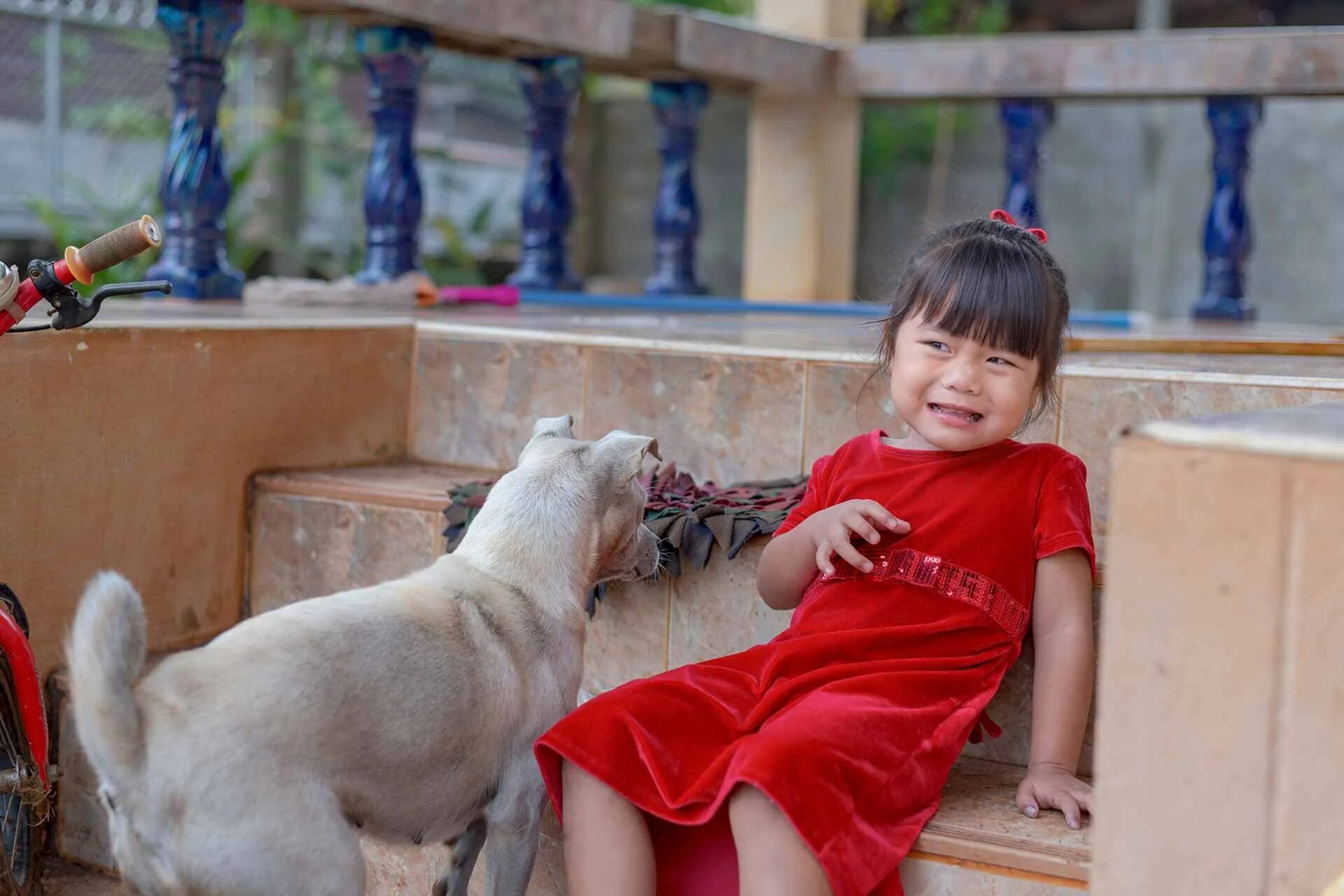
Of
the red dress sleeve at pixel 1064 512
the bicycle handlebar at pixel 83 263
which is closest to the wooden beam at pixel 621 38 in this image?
the bicycle handlebar at pixel 83 263

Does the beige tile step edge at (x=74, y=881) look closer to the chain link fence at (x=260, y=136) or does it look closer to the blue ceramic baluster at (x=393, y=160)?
the blue ceramic baluster at (x=393, y=160)

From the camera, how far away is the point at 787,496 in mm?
3111

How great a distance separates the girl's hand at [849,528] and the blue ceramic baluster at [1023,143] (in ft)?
14.2

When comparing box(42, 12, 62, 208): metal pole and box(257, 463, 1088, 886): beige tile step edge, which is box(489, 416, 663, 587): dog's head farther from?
box(42, 12, 62, 208): metal pole

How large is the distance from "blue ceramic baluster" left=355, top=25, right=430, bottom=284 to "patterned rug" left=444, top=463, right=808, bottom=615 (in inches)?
94.8

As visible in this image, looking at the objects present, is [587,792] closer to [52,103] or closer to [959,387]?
[959,387]

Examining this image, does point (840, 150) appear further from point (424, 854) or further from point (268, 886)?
point (268, 886)

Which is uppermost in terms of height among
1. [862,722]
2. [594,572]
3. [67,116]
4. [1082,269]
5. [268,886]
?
[67,116]

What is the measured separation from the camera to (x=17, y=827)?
9.53 feet

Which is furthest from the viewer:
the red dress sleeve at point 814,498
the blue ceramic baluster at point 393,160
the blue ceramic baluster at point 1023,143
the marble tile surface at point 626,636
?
the blue ceramic baluster at point 1023,143

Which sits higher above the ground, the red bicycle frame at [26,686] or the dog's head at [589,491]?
the dog's head at [589,491]

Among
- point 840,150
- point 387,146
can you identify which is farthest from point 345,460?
point 840,150

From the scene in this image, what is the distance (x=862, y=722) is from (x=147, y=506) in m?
1.92

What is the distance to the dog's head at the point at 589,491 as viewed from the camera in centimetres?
241
